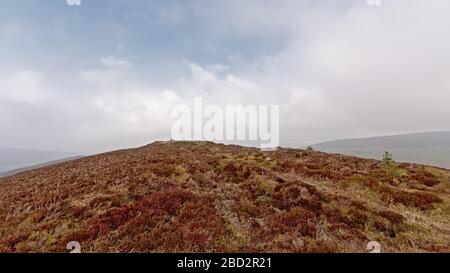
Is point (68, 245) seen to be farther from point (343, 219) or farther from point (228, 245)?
point (343, 219)

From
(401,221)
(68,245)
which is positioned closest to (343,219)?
(401,221)

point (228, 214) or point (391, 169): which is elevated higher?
point (391, 169)

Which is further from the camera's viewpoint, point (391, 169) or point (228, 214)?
point (391, 169)

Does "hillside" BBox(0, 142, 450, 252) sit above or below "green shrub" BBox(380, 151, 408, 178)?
below

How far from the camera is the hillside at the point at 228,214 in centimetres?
1079

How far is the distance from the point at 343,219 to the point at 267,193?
15.8 ft

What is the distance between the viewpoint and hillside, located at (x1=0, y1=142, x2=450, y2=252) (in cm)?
1079

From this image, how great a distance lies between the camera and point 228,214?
13.8m

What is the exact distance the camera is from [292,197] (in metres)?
16.0

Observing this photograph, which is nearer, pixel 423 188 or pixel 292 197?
pixel 292 197

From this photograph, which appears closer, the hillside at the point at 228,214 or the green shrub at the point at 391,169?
the hillside at the point at 228,214

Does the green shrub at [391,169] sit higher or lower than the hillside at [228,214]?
higher
